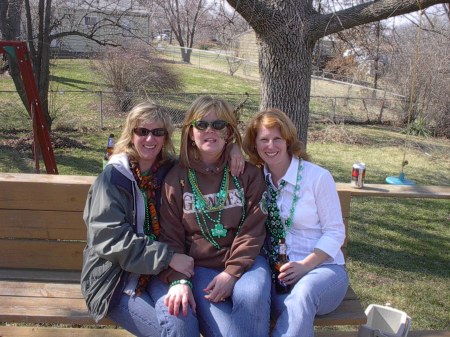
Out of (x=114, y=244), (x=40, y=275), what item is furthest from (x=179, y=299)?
(x=40, y=275)

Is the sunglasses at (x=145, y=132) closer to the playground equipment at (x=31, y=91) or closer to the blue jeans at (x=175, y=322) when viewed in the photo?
the blue jeans at (x=175, y=322)

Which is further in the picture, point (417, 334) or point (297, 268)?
point (417, 334)

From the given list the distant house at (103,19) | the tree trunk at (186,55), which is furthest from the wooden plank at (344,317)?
the tree trunk at (186,55)

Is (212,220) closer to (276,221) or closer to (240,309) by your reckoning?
(276,221)

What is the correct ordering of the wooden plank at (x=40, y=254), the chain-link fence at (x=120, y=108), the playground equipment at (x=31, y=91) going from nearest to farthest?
the wooden plank at (x=40, y=254), the playground equipment at (x=31, y=91), the chain-link fence at (x=120, y=108)

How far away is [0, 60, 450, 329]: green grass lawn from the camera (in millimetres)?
4473

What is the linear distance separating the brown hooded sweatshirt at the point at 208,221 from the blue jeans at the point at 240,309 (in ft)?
0.37

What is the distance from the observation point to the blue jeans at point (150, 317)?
2316mm

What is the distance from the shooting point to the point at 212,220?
262cm

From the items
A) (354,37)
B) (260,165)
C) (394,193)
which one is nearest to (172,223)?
(260,165)

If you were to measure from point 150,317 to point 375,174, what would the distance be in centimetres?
793

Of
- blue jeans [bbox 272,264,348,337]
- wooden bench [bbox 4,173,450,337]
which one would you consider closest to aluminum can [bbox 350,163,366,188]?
wooden bench [bbox 4,173,450,337]

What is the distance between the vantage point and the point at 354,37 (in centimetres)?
591

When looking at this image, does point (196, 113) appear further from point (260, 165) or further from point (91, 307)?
point (91, 307)
